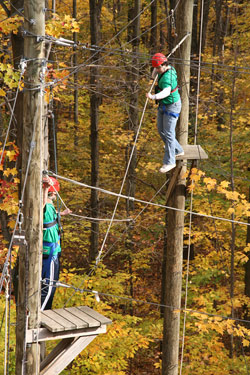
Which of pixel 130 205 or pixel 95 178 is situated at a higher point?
pixel 95 178

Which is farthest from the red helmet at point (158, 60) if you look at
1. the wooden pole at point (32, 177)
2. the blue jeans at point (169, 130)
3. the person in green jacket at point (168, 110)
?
the wooden pole at point (32, 177)

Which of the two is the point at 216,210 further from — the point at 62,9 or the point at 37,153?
the point at 62,9

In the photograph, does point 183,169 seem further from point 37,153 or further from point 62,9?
point 62,9

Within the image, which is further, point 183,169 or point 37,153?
point 183,169

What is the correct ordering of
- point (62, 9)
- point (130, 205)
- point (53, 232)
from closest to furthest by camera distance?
point (53, 232) < point (130, 205) < point (62, 9)

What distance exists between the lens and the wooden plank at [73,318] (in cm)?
530

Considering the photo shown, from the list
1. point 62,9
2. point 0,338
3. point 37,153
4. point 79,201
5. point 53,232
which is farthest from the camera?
point 62,9

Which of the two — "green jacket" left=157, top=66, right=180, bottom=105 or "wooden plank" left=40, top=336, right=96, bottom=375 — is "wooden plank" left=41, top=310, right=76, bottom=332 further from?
"green jacket" left=157, top=66, right=180, bottom=105

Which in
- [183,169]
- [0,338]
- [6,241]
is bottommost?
[0,338]

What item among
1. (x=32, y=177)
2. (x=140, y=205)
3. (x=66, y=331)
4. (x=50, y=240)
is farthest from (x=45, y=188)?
(x=140, y=205)

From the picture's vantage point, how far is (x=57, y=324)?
529 centimetres

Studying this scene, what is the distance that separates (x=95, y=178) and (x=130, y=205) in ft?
5.70

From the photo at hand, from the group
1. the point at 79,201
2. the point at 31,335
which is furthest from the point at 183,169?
the point at 79,201

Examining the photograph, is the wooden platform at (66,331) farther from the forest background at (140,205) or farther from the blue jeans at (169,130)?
the blue jeans at (169,130)
